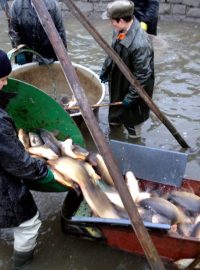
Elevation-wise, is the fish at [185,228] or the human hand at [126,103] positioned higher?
the human hand at [126,103]

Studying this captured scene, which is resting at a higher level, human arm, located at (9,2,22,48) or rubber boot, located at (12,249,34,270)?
human arm, located at (9,2,22,48)

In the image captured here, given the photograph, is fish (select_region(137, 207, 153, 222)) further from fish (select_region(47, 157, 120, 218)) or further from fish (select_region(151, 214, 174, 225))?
fish (select_region(47, 157, 120, 218))

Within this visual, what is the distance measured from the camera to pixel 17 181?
12.7 feet

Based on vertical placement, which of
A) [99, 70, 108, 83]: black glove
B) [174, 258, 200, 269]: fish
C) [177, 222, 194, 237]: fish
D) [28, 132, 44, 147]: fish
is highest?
[99, 70, 108, 83]: black glove

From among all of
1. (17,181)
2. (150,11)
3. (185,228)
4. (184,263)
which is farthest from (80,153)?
(150,11)

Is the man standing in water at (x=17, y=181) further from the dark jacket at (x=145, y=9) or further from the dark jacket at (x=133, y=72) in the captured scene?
the dark jacket at (x=145, y=9)

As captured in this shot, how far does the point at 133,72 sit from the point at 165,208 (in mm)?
2287

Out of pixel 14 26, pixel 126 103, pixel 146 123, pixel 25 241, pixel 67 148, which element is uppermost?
pixel 14 26

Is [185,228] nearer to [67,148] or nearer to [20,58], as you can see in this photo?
[67,148]

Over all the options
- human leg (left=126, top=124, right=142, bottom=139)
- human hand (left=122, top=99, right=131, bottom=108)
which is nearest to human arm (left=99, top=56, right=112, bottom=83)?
human hand (left=122, top=99, right=131, bottom=108)

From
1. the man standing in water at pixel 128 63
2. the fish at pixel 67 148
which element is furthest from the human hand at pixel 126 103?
the fish at pixel 67 148

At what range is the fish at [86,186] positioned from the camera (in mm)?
4289

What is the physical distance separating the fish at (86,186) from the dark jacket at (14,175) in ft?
2.04

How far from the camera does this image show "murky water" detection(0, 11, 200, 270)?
178 inches
